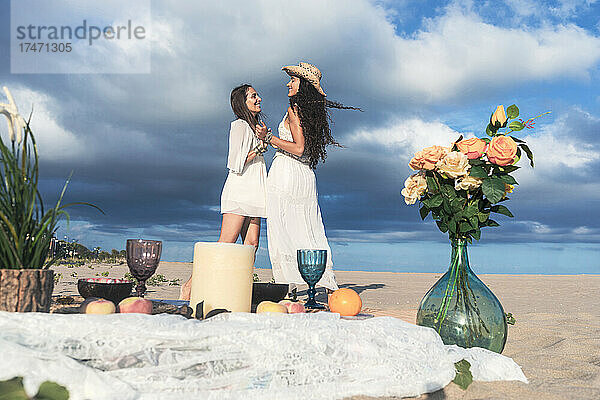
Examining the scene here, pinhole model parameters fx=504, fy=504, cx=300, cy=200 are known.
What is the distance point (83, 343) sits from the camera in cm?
160

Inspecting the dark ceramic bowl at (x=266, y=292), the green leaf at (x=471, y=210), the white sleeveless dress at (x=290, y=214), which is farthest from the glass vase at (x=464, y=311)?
the white sleeveless dress at (x=290, y=214)

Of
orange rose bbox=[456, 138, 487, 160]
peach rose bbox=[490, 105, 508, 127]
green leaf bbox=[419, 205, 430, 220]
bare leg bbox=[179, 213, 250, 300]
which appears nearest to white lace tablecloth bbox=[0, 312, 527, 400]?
green leaf bbox=[419, 205, 430, 220]

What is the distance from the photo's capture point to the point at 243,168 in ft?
16.5

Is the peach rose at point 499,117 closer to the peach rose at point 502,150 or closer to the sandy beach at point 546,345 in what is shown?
the peach rose at point 502,150

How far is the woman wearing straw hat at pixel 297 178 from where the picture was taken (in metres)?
5.22

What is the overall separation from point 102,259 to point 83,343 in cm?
987

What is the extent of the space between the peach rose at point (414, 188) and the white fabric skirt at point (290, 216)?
291 cm

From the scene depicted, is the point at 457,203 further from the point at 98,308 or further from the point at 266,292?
the point at 98,308

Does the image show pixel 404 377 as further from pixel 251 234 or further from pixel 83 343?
pixel 251 234

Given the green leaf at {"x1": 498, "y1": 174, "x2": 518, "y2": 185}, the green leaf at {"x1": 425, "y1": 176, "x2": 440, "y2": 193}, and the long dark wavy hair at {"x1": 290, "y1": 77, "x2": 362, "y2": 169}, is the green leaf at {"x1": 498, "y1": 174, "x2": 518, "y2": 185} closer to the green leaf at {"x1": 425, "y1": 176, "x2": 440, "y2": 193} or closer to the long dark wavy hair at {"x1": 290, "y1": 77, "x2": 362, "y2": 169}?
the green leaf at {"x1": 425, "y1": 176, "x2": 440, "y2": 193}

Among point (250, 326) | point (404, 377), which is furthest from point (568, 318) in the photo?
point (250, 326)

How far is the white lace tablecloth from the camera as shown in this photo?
4.94 feet

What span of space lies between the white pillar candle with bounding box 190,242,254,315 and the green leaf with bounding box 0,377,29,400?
0.71 metres

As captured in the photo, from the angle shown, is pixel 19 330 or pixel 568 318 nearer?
pixel 19 330
